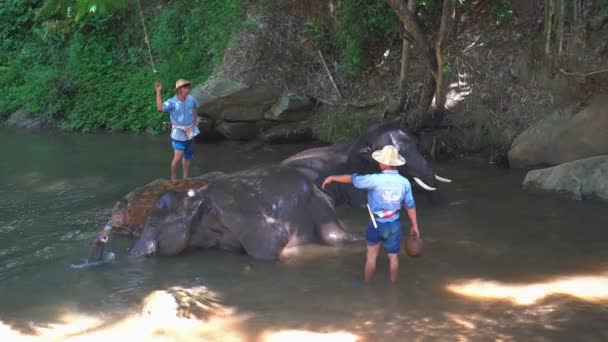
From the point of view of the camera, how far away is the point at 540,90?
33.3ft

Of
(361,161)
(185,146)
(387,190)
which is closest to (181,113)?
(185,146)

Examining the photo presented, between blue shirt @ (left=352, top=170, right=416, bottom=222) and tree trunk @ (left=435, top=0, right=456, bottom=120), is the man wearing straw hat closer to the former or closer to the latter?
blue shirt @ (left=352, top=170, right=416, bottom=222)

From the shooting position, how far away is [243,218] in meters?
6.81

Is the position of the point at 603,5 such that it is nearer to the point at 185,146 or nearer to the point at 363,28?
the point at 363,28

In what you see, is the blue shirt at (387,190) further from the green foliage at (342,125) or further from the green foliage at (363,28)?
the green foliage at (342,125)

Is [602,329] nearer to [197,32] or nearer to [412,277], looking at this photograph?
[412,277]

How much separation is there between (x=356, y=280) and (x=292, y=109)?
6.95 metres

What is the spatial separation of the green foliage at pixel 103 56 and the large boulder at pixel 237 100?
2160 mm

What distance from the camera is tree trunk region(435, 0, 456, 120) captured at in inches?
377

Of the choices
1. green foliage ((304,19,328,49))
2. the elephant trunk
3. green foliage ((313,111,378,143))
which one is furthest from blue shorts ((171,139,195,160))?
green foliage ((304,19,328,49))

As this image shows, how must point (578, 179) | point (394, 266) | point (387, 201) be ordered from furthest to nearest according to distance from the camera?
1. point (578, 179)
2. point (394, 266)
3. point (387, 201)

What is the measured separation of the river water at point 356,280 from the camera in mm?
5105

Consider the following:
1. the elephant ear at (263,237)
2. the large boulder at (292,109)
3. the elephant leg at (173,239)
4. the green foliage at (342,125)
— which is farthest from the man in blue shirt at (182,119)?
the large boulder at (292,109)

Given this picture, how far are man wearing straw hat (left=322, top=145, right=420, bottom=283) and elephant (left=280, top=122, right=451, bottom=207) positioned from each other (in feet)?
7.24
